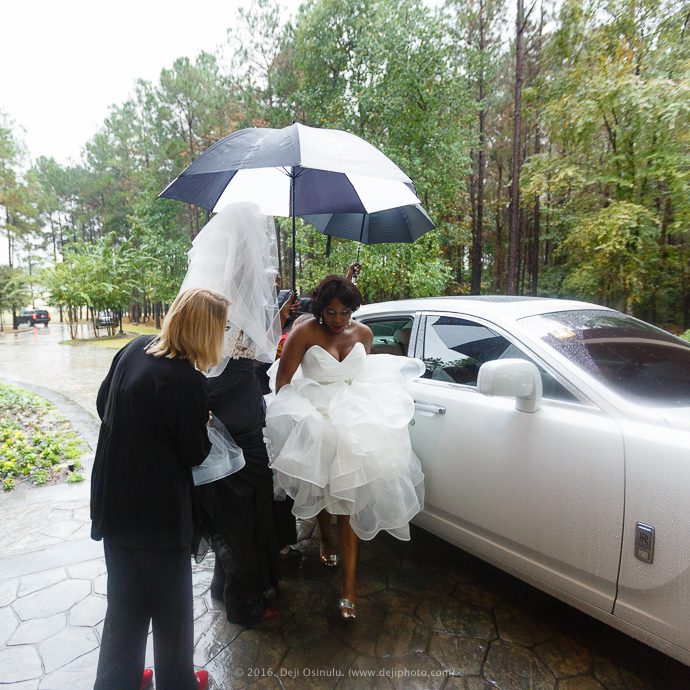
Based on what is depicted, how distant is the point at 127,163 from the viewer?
2844cm

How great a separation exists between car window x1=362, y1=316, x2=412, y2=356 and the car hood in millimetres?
1596

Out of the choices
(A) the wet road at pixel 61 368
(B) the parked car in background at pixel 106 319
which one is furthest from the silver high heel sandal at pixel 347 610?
(B) the parked car in background at pixel 106 319

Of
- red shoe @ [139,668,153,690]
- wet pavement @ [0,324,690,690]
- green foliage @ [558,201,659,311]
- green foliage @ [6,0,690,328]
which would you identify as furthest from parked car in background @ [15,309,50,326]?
red shoe @ [139,668,153,690]

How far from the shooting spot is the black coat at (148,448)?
5.03 feet

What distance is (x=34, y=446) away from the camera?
4926mm

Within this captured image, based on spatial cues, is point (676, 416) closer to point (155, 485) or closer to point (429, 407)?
point (429, 407)

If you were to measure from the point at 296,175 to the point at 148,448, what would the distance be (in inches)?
87.8

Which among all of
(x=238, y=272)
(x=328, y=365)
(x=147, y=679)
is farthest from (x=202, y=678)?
(x=238, y=272)

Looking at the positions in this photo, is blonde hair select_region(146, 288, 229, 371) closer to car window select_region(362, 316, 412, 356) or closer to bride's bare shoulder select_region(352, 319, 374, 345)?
bride's bare shoulder select_region(352, 319, 374, 345)

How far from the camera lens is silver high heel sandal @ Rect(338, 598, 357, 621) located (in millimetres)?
2275

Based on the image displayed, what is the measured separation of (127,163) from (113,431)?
32398 millimetres

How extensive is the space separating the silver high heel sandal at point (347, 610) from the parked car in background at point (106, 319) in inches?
983

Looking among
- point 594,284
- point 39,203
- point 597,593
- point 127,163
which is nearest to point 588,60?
point 594,284

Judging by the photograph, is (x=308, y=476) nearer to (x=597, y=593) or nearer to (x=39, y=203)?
(x=597, y=593)
